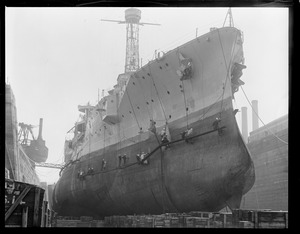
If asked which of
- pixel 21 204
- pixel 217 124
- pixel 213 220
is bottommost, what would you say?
pixel 213 220

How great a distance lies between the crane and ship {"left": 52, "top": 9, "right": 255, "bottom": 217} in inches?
303

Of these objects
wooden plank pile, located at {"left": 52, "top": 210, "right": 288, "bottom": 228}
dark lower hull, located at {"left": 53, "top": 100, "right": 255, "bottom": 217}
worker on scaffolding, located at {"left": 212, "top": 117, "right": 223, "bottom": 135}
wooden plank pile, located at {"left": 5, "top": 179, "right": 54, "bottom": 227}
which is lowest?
wooden plank pile, located at {"left": 52, "top": 210, "right": 288, "bottom": 228}

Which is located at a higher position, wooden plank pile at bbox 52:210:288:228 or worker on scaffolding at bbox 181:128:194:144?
worker on scaffolding at bbox 181:128:194:144

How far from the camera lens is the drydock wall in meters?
26.6

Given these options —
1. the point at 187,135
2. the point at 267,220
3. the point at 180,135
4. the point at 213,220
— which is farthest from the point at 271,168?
the point at 267,220

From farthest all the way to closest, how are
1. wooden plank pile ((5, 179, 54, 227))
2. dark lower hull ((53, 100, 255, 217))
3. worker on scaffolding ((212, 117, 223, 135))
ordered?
worker on scaffolding ((212, 117, 223, 135))
dark lower hull ((53, 100, 255, 217))
wooden plank pile ((5, 179, 54, 227))

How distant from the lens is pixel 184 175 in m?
16.8

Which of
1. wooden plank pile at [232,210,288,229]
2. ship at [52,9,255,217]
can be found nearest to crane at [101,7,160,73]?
ship at [52,9,255,217]

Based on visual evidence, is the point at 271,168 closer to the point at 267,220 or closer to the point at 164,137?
the point at 164,137

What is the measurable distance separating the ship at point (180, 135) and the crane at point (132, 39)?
303 inches

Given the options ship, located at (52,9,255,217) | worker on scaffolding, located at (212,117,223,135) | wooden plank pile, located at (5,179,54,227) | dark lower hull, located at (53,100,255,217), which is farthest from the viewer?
worker on scaffolding, located at (212,117,223,135)

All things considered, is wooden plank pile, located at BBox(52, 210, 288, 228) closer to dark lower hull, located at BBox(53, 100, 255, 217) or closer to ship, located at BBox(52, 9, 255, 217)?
dark lower hull, located at BBox(53, 100, 255, 217)

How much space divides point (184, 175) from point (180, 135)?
1.68m

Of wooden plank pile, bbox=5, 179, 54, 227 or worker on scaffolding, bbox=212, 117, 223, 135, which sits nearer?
wooden plank pile, bbox=5, 179, 54, 227
